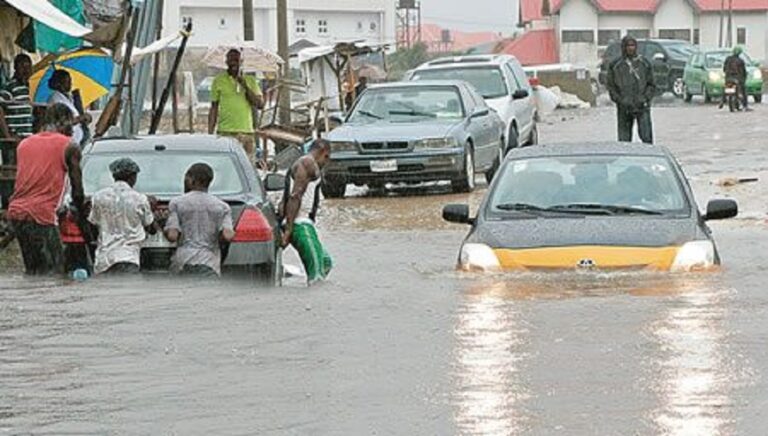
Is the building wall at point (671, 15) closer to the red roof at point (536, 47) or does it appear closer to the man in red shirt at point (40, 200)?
the red roof at point (536, 47)

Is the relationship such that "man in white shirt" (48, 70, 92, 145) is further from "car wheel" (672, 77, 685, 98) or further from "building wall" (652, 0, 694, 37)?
"building wall" (652, 0, 694, 37)

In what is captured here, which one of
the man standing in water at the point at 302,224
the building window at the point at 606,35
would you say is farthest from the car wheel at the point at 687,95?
the man standing in water at the point at 302,224

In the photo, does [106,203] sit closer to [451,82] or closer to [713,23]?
[451,82]

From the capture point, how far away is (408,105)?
25.8 m

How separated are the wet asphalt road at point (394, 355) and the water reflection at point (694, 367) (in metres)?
0.02

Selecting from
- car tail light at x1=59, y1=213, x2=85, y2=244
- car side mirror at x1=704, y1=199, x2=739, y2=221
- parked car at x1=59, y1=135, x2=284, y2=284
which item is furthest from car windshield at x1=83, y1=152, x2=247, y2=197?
car side mirror at x1=704, y1=199, x2=739, y2=221

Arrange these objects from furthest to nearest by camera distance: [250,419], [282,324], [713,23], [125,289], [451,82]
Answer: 1. [713,23]
2. [451,82]
3. [125,289]
4. [282,324]
5. [250,419]

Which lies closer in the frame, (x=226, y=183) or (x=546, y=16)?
(x=226, y=183)

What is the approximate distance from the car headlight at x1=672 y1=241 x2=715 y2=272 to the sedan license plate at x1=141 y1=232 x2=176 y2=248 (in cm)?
336

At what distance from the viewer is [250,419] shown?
8.64 m

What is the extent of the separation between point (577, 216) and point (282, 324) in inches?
115

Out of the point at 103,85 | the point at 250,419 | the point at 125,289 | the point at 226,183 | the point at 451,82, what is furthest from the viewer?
the point at 451,82

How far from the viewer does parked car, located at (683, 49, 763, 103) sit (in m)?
52.9

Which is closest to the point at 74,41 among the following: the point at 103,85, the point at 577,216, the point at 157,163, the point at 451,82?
the point at 103,85
